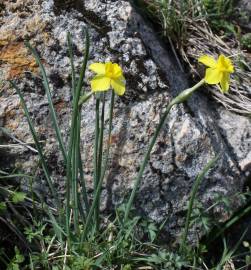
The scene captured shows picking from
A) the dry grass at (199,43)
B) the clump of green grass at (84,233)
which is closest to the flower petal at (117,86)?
the clump of green grass at (84,233)

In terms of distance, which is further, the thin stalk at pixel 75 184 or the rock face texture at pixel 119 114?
the rock face texture at pixel 119 114

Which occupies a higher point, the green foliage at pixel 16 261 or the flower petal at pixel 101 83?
the flower petal at pixel 101 83

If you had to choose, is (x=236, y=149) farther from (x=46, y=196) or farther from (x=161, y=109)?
(x=46, y=196)

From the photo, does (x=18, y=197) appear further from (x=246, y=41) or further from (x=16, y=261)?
(x=246, y=41)

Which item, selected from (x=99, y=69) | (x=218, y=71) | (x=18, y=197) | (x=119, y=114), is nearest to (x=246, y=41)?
(x=119, y=114)

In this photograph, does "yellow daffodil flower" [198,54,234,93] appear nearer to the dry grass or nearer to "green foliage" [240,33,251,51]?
the dry grass

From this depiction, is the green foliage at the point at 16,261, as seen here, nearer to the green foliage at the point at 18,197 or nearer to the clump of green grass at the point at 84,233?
the clump of green grass at the point at 84,233
